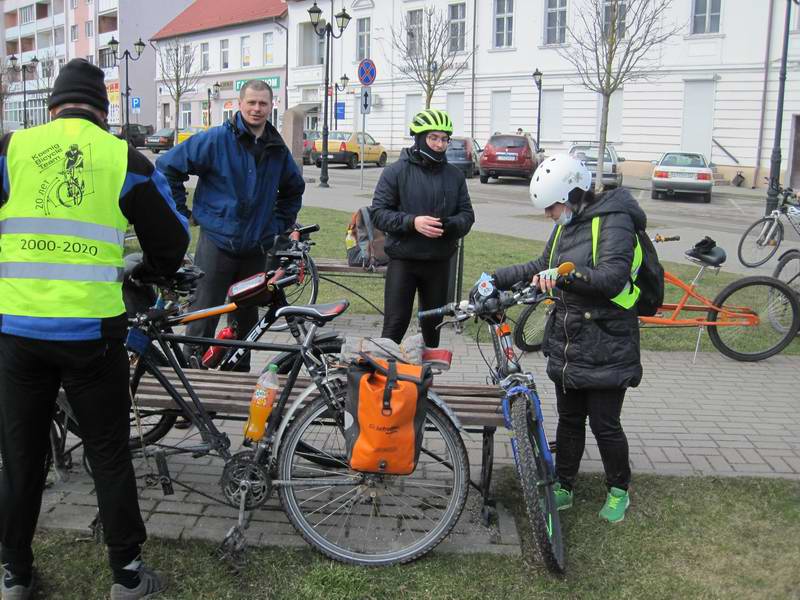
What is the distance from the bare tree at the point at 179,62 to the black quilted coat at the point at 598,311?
52.2 metres

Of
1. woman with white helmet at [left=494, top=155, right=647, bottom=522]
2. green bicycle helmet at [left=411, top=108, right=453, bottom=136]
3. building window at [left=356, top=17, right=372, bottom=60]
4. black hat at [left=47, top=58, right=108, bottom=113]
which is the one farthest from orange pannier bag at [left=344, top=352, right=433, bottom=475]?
building window at [left=356, top=17, right=372, bottom=60]

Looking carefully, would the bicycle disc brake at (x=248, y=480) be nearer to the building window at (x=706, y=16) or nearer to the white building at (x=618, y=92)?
the white building at (x=618, y=92)

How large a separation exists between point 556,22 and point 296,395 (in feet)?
118

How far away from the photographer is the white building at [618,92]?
30734 millimetres

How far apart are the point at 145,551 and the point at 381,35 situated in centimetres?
4327

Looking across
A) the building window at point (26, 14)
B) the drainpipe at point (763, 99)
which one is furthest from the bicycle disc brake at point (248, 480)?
the building window at point (26, 14)

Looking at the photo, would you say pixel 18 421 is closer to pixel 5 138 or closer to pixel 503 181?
pixel 5 138

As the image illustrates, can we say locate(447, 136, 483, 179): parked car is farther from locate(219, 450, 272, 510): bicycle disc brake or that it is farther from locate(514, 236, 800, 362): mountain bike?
locate(219, 450, 272, 510): bicycle disc brake

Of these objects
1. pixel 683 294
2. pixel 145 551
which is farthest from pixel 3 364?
pixel 683 294

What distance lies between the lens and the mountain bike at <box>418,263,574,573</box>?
3293mm

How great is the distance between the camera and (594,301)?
12.1 ft

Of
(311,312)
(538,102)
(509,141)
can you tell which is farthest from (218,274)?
(538,102)

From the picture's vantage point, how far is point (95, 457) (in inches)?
118

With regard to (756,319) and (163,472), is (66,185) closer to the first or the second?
(163,472)
